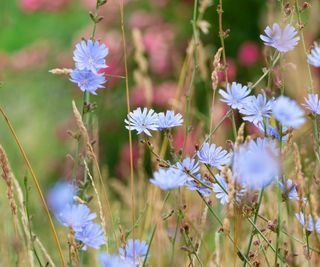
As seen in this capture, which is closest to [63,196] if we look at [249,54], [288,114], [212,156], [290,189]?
[212,156]

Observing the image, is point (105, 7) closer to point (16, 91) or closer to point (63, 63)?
point (63, 63)

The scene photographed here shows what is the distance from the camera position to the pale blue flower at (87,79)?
137 cm

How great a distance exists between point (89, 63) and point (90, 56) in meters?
0.01

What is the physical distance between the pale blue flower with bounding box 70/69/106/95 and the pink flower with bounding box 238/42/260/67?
3.36 m

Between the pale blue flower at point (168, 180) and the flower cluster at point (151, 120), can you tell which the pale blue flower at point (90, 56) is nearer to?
the flower cluster at point (151, 120)

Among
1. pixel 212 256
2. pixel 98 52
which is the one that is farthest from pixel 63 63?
pixel 98 52

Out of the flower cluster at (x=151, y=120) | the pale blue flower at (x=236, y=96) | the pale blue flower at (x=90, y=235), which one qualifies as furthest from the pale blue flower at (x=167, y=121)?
the pale blue flower at (x=90, y=235)

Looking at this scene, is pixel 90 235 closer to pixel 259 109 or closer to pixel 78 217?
pixel 78 217

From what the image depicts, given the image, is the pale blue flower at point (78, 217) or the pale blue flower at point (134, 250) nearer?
the pale blue flower at point (78, 217)

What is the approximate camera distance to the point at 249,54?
4.67 metres

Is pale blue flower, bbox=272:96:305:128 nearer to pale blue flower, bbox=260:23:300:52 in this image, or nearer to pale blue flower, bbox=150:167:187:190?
pale blue flower, bbox=150:167:187:190

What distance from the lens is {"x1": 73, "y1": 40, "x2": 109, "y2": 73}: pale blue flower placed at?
1.35 metres

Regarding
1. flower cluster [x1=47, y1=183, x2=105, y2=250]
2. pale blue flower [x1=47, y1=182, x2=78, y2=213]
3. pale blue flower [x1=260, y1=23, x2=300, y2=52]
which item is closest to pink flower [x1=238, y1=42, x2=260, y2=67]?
pale blue flower [x1=47, y1=182, x2=78, y2=213]

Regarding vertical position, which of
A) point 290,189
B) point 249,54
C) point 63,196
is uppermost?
point 249,54
